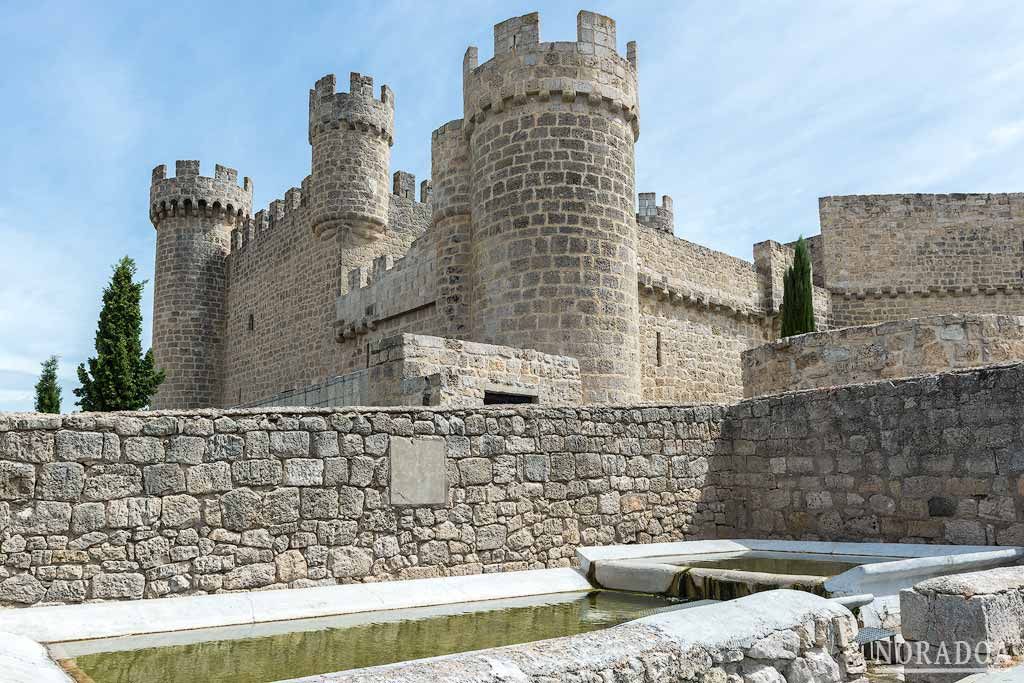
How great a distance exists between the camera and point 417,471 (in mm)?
7266

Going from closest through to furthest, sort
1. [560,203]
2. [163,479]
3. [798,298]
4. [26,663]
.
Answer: [26,663] → [163,479] → [560,203] → [798,298]

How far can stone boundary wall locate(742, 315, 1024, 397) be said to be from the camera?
1038 cm

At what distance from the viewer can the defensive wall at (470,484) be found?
6035 mm

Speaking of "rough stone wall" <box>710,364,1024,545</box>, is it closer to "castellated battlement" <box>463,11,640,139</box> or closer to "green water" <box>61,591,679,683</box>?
"green water" <box>61,591,679,683</box>

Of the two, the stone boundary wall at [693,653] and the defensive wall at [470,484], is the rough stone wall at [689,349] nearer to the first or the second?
the defensive wall at [470,484]

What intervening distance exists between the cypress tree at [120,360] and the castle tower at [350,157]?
5.77 m

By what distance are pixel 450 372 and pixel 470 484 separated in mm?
2611

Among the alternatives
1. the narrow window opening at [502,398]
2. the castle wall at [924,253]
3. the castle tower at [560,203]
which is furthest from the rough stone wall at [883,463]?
the castle wall at [924,253]

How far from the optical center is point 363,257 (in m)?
21.8

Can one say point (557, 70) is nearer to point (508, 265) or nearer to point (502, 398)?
point (508, 265)

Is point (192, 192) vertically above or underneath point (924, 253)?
above

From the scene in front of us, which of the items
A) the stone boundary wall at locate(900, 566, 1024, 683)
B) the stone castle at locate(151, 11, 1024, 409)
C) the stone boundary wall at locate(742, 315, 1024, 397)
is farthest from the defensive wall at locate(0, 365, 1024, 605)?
the stone boundary wall at locate(900, 566, 1024, 683)

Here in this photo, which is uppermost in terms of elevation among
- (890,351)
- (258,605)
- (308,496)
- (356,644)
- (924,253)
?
(924,253)

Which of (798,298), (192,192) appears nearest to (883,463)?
(798,298)
